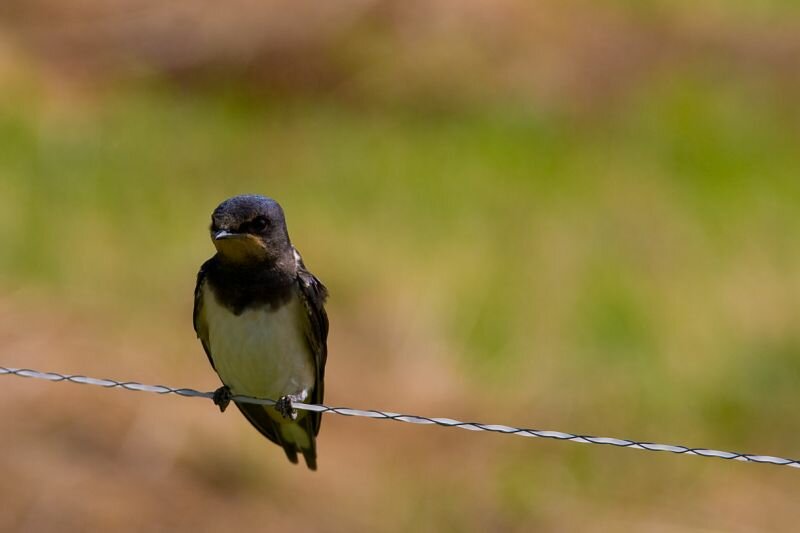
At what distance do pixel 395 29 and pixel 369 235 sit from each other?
570 cm

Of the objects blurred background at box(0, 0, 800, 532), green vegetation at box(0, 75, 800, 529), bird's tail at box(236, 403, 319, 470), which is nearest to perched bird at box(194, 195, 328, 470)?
bird's tail at box(236, 403, 319, 470)

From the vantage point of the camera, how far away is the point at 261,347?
6957 millimetres

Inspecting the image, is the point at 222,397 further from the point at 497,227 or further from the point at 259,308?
the point at 497,227

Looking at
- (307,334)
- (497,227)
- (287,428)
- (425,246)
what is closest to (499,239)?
(497,227)

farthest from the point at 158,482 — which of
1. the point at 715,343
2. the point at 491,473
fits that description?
the point at 715,343

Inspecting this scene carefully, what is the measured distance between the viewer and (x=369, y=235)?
1435 cm

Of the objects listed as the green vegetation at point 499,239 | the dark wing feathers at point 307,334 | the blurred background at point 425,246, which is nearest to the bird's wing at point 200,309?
the dark wing feathers at point 307,334

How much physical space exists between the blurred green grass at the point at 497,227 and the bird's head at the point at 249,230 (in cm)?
571

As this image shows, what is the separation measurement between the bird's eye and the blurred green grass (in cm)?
582

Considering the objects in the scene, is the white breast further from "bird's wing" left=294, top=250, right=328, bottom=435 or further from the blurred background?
the blurred background

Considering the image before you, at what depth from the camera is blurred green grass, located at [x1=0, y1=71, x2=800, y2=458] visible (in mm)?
13109

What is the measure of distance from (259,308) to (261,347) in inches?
6.7

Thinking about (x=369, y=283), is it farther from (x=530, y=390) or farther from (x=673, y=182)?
(x=673, y=182)

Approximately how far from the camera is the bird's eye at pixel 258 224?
6.80 meters
